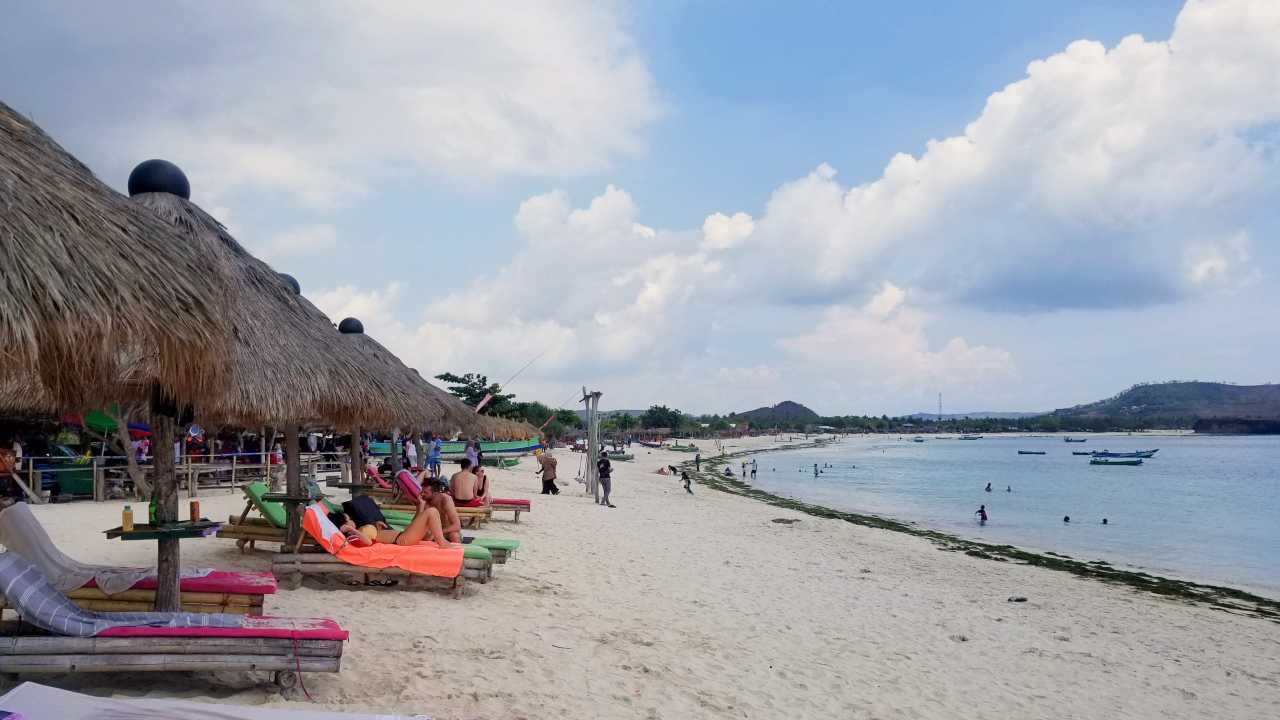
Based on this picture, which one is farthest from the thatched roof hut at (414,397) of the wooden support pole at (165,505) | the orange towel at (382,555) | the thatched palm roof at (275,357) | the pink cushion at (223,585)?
the pink cushion at (223,585)

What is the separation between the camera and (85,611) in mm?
4535

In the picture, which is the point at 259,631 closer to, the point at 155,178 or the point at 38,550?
the point at 38,550

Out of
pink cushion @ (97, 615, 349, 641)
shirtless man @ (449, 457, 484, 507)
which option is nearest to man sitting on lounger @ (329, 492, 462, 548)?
pink cushion @ (97, 615, 349, 641)

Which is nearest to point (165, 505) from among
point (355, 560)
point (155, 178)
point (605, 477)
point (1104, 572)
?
point (355, 560)

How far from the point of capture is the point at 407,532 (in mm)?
7395

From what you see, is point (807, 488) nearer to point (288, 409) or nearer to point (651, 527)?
point (651, 527)

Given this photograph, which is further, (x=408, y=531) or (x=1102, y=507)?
(x=1102, y=507)

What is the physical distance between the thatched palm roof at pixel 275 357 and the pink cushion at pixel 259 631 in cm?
139

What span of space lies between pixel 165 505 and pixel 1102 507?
3555 centimetres

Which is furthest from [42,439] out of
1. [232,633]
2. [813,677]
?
[813,677]

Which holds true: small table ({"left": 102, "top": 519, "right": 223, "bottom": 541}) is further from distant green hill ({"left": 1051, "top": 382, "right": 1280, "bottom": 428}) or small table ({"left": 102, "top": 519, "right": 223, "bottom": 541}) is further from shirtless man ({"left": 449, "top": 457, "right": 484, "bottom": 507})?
distant green hill ({"left": 1051, "top": 382, "right": 1280, "bottom": 428})

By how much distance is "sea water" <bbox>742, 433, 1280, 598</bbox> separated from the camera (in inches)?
743

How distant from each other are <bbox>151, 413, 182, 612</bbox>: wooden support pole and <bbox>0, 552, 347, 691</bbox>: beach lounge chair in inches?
18.2

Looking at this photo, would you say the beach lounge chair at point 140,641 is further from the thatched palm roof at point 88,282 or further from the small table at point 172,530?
the thatched palm roof at point 88,282
